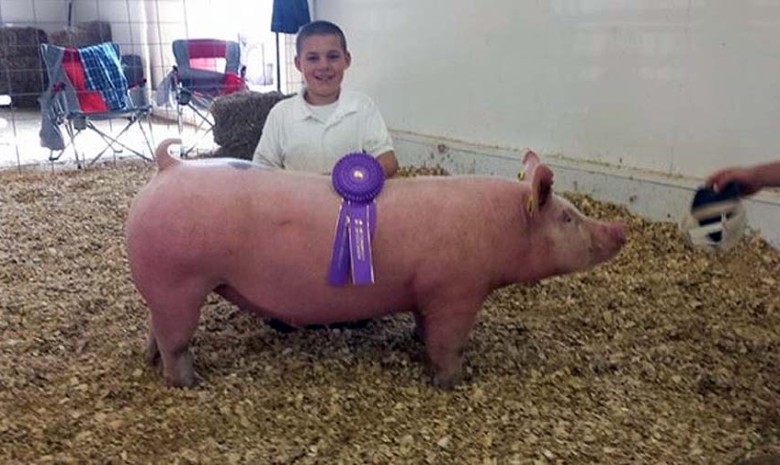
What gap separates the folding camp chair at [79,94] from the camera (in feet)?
19.9

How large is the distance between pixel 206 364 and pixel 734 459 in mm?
1490

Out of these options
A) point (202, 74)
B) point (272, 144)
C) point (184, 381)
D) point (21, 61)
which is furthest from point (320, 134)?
point (21, 61)

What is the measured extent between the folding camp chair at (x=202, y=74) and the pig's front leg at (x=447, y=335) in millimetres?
4623

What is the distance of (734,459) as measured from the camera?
199 cm

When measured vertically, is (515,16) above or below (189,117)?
above

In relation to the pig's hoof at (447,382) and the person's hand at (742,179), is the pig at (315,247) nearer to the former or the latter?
the pig's hoof at (447,382)

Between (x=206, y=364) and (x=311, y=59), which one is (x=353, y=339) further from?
(x=311, y=59)

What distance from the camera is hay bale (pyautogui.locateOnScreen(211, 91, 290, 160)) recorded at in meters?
5.59

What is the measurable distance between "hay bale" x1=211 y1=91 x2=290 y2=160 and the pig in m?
3.26

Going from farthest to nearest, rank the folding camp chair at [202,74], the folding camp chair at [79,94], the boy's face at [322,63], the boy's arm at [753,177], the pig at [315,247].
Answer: the folding camp chair at [202,74], the folding camp chair at [79,94], the boy's face at [322,63], the pig at [315,247], the boy's arm at [753,177]

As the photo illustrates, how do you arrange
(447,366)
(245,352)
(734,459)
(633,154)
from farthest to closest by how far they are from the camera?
(633,154)
(245,352)
(447,366)
(734,459)

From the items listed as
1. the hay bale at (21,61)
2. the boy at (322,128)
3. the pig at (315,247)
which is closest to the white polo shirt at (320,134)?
the boy at (322,128)

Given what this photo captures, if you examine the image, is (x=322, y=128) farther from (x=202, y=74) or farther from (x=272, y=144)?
(x=202, y=74)

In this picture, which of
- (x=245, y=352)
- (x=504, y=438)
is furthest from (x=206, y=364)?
(x=504, y=438)
